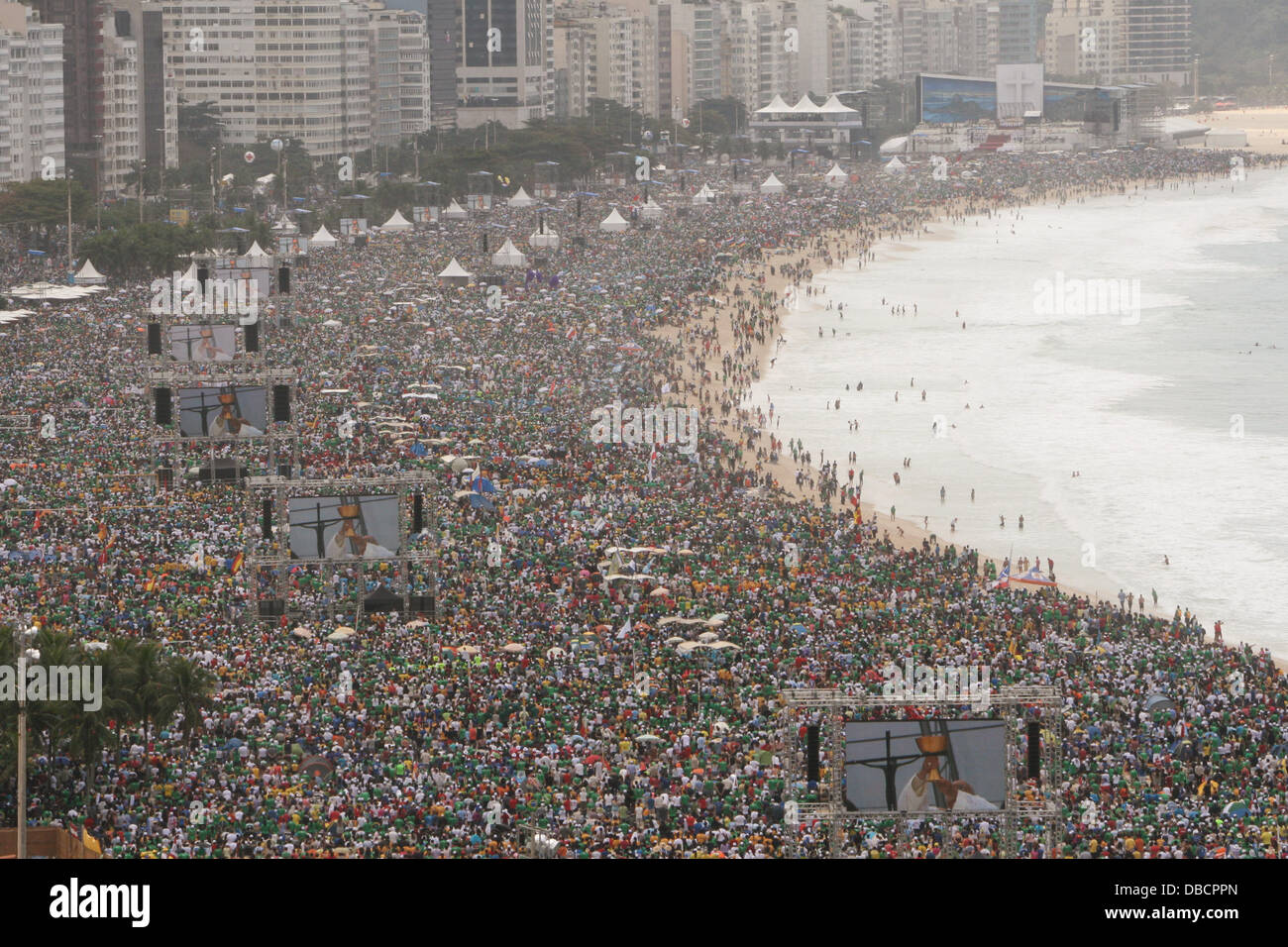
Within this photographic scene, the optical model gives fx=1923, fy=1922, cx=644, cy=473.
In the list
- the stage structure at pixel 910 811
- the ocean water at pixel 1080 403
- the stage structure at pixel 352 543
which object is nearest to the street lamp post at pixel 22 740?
the stage structure at pixel 352 543

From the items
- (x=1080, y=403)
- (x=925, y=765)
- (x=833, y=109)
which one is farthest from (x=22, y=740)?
(x=833, y=109)

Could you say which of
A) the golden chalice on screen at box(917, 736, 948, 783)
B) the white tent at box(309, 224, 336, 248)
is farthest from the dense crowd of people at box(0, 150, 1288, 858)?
the white tent at box(309, 224, 336, 248)

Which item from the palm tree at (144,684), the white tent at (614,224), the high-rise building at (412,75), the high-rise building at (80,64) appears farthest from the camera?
the high-rise building at (412,75)

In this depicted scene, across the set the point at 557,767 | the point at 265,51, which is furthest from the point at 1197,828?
the point at 265,51

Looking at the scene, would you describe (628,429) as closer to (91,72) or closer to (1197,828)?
(1197,828)

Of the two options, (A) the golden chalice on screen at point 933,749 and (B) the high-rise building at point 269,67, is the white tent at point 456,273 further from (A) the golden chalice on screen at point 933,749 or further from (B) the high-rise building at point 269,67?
(B) the high-rise building at point 269,67

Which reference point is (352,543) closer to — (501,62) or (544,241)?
(544,241)
